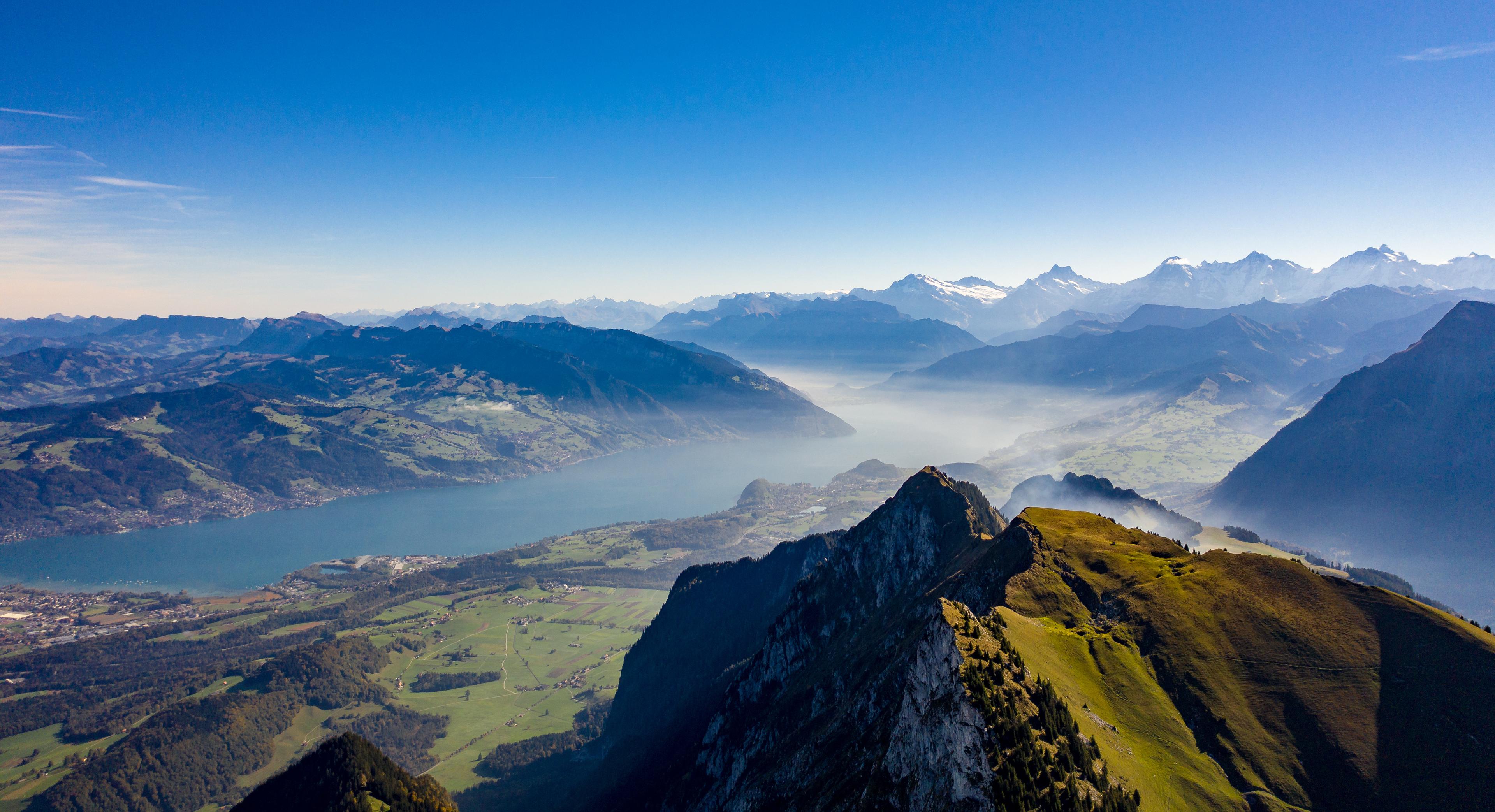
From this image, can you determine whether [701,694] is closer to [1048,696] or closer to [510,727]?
[510,727]

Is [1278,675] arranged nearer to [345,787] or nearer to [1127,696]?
[1127,696]

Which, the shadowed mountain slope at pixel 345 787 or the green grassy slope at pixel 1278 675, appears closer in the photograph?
→ the green grassy slope at pixel 1278 675

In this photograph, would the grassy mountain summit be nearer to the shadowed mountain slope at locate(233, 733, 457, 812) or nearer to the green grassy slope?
the green grassy slope

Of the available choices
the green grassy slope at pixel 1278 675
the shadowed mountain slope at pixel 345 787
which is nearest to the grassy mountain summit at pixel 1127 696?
the green grassy slope at pixel 1278 675

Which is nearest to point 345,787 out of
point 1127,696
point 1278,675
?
point 1127,696

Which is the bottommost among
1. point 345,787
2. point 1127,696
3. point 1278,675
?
point 345,787

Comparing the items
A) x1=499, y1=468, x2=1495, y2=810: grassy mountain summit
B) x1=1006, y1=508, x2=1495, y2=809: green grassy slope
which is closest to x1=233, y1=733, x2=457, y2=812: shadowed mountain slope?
x1=499, y1=468, x2=1495, y2=810: grassy mountain summit

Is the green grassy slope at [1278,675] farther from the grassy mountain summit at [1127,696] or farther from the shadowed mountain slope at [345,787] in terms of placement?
the shadowed mountain slope at [345,787]

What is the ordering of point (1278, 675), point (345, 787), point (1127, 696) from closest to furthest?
point (1127, 696) → point (1278, 675) → point (345, 787)
